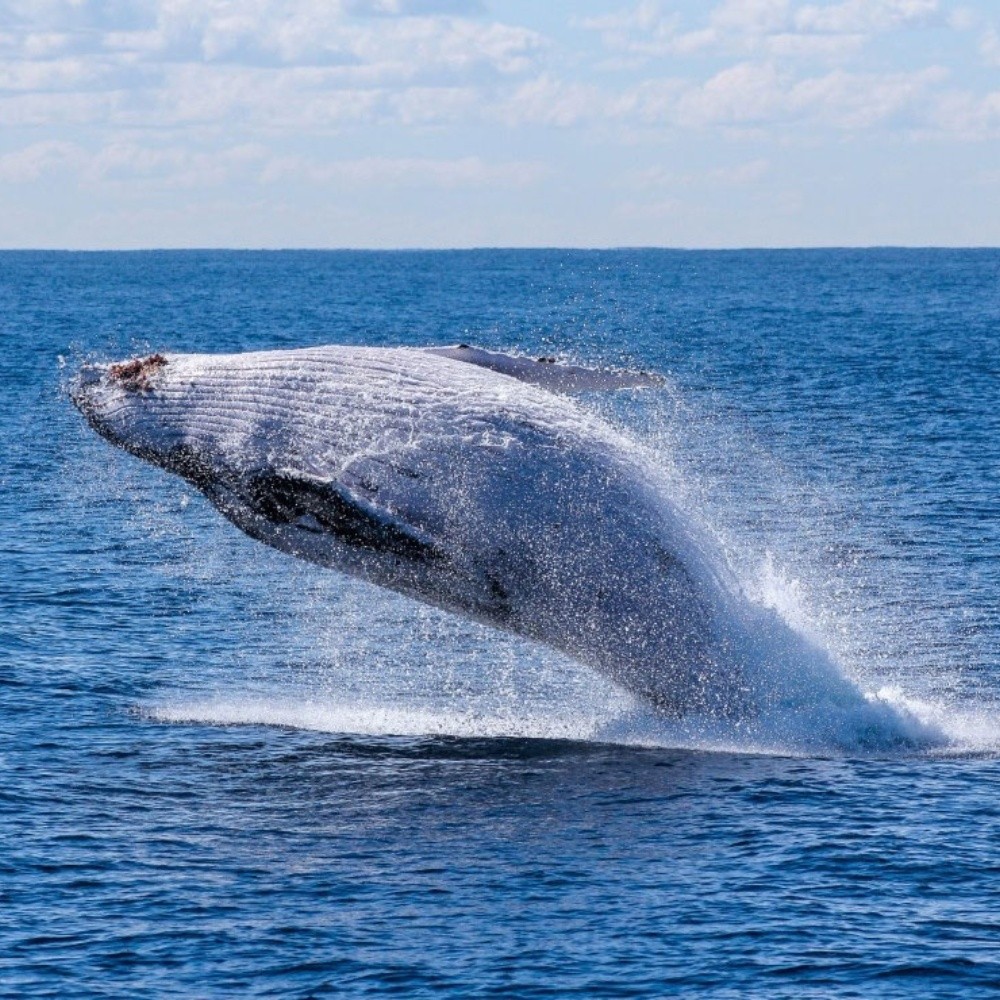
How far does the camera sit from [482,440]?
61.6 feet

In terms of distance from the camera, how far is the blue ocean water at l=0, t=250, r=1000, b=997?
15.3m

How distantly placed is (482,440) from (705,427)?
33571mm

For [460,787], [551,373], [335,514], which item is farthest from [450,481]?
[460,787]

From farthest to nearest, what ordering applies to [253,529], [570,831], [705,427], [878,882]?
[705,427] → [253,529] → [570,831] → [878,882]

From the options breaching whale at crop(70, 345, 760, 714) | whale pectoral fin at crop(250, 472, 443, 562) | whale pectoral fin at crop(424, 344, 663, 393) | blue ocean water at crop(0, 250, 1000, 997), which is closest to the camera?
blue ocean water at crop(0, 250, 1000, 997)

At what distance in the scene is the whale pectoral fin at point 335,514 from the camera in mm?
18516

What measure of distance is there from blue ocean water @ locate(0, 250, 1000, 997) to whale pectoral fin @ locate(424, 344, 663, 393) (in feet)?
3.75

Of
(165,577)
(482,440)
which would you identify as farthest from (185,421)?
(165,577)

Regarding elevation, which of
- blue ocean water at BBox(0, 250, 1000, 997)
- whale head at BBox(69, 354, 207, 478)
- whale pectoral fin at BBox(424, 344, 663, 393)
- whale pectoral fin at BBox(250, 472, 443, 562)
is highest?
whale pectoral fin at BBox(424, 344, 663, 393)

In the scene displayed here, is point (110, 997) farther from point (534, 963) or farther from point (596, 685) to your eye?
point (596, 685)

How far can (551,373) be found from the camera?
19.8 metres

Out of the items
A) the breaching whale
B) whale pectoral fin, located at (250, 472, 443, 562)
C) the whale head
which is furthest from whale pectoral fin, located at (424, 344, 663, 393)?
the whale head

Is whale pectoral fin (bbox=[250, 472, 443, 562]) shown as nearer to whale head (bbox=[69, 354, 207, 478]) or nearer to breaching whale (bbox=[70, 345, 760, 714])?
breaching whale (bbox=[70, 345, 760, 714])

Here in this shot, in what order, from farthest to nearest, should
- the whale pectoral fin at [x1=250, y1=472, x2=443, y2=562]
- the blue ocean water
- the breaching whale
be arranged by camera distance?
the breaching whale < the whale pectoral fin at [x1=250, y1=472, x2=443, y2=562] < the blue ocean water
